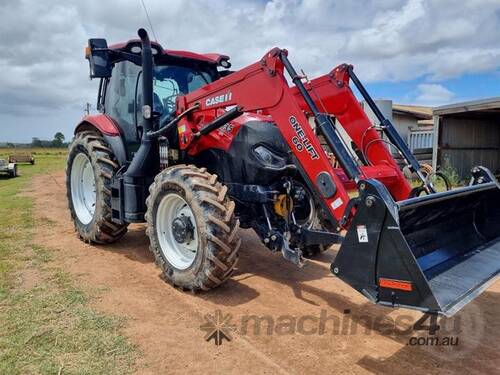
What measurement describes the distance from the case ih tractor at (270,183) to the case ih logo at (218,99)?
1cm

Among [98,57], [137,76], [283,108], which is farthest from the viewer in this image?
[137,76]

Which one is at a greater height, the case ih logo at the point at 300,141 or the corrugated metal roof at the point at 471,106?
the corrugated metal roof at the point at 471,106

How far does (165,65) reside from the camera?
560cm

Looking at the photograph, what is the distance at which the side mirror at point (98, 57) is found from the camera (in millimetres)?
5258

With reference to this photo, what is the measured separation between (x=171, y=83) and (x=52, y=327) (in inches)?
126

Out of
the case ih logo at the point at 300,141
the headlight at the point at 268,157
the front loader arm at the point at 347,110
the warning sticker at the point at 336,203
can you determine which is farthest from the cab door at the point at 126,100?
the warning sticker at the point at 336,203

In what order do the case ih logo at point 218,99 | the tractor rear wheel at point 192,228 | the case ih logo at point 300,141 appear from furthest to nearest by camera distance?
1. the case ih logo at point 218,99
2. the tractor rear wheel at point 192,228
3. the case ih logo at point 300,141

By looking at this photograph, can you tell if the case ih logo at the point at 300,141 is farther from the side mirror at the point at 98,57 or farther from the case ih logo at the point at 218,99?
the side mirror at the point at 98,57

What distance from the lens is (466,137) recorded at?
16141mm

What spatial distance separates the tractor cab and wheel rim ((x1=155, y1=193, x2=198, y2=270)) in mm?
1154

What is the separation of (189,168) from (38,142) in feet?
216

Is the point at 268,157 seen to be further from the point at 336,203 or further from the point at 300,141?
the point at 336,203

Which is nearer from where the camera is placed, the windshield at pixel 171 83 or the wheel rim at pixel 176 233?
the wheel rim at pixel 176 233

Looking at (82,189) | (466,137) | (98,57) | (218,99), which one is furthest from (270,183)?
(466,137)
